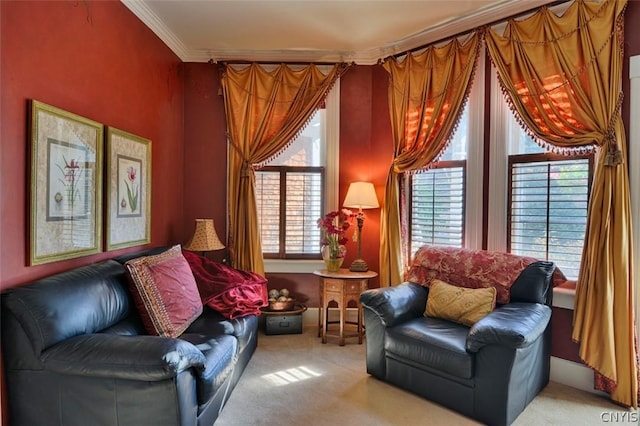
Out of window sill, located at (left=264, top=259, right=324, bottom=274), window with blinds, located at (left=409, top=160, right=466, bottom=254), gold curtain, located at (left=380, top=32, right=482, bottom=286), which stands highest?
gold curtain, located at (left=380, top=32, right=482, bottom=286)

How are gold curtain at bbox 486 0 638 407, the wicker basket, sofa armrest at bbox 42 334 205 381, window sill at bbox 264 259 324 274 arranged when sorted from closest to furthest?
sofa armrest at bbox 42 334 205 381 < gold curtain at bbox 486 0 638 407 < the wicker basket < window sill at bbox 264 259 324 274

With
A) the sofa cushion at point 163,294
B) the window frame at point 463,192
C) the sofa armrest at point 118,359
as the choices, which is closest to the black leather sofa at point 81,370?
the sofa armrest at point 118,359

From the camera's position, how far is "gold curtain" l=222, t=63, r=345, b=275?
3.99 meters

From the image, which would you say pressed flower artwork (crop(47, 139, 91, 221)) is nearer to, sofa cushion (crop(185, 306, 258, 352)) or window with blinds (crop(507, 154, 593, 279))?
sofa cushion (crop(185, 306, 258, 352))

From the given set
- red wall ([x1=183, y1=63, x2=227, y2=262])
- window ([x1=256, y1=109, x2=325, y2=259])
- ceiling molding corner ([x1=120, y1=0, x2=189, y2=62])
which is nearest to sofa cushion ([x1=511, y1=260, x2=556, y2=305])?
window ([x1=256, y1=109, x2=325, y2=259])

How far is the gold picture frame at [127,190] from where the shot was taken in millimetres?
2680

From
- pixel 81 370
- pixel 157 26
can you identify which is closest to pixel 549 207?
pixel 81 370

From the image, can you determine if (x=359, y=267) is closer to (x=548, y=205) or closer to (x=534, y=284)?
(x=534, y=284)

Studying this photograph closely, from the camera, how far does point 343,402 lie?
2564mm

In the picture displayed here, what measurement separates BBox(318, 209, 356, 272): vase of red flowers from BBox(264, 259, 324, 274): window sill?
0.30 meters

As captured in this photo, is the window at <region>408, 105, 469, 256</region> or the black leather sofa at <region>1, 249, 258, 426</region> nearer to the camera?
the black leather sofa at <region>1, 249, 258, 426</region>

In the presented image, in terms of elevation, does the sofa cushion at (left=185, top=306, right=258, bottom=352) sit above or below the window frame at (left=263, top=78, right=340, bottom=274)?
below

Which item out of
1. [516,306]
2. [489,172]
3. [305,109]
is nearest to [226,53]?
[305,109]

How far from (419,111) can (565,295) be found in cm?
200
